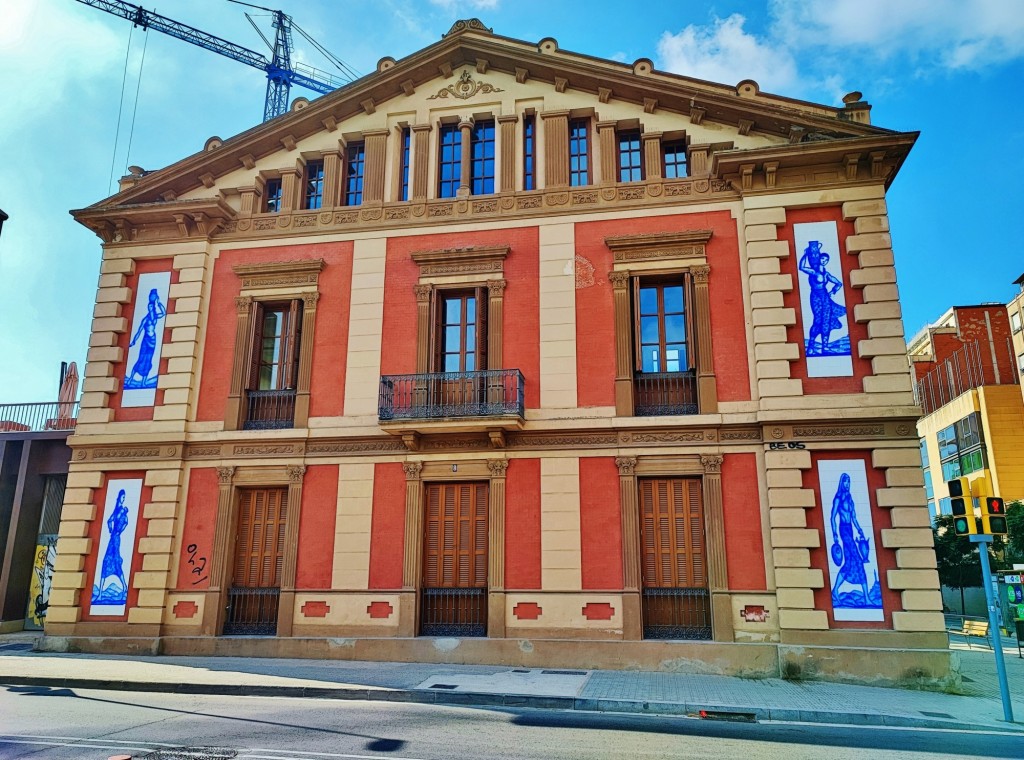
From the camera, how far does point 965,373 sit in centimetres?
4831

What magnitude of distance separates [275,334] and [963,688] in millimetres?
16522

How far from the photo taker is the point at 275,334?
720 inches

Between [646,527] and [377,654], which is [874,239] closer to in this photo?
[646,527]

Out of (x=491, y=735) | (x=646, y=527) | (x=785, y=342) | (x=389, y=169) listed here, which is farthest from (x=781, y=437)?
(x=389, y=169)

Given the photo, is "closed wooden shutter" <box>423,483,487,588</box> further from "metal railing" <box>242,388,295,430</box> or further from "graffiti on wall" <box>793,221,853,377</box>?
"graffiti on wall" <box>793,221,853,377</box>

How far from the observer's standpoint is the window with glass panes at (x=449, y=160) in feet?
60.0

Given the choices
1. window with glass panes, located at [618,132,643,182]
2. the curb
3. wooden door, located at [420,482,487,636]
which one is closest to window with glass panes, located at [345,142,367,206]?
window with glass panes, located at [618,132,643,182]

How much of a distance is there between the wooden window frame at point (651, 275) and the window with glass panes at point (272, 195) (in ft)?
29.3

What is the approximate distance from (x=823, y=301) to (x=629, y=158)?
575 centimetres

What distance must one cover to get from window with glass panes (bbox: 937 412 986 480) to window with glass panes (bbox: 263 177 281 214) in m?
41.2

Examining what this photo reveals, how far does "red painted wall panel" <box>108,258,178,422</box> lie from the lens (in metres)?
17.8

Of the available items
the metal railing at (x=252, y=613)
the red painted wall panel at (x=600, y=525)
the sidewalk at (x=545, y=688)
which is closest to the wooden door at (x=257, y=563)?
the metal railing at (x=252, y=613)

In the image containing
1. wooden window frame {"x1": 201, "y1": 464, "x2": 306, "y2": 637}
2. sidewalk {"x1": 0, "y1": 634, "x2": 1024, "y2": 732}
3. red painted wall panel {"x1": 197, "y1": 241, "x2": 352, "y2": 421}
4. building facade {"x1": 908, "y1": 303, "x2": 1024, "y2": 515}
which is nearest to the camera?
sidewalk {"x1": 0, "y1": 634, "x2": 1024, "y2": 732}

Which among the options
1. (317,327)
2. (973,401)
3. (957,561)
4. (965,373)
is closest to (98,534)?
(317,327)
